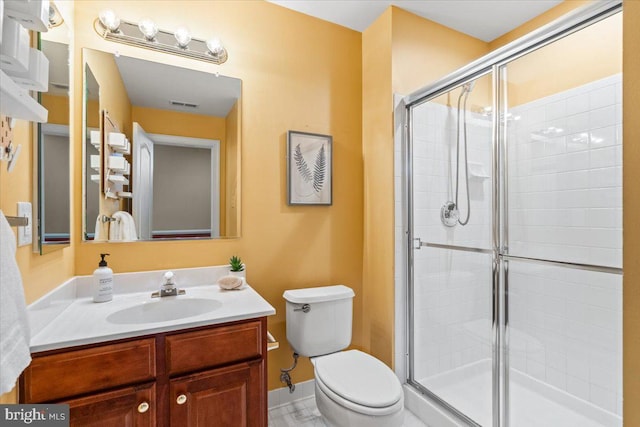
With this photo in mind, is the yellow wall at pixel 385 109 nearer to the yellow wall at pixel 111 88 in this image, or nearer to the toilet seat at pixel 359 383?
the toilet seat at pixel 359 383

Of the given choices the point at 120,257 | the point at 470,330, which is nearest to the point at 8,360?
the point at 120,257

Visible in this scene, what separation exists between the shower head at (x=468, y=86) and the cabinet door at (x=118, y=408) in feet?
6.87

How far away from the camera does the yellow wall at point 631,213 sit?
2.64 ft

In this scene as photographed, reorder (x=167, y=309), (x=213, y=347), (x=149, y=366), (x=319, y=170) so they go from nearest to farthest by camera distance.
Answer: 1. (x=149, y=366)
2. (x=213, y=347)
3. (x=167, y=309)
4. (x=319, y=170)

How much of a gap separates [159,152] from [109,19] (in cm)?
66

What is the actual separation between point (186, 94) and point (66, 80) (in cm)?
53

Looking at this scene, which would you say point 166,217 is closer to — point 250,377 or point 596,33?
point 250,377

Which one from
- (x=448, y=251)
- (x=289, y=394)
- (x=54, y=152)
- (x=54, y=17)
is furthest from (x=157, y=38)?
(x=289, y=394)

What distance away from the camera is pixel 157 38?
1668 millimetres

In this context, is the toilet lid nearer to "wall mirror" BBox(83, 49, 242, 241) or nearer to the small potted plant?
the small potted plant

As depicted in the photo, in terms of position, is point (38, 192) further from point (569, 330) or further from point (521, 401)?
point (569, 330)

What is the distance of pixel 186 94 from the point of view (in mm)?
1744

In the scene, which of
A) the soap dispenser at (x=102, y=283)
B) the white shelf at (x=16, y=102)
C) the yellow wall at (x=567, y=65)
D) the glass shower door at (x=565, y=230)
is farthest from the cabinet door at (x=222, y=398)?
the yellow wall at (x=567, y=65)

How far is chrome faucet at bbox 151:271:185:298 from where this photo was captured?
1537 mm
